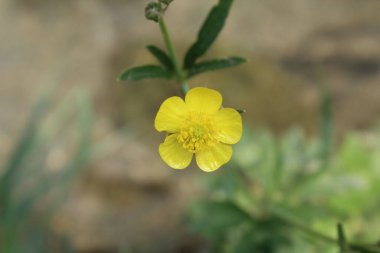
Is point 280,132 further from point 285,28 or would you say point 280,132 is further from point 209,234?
point 209,234

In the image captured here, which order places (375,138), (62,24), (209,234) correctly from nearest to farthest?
(209,234)
(375,138)
(62,24)

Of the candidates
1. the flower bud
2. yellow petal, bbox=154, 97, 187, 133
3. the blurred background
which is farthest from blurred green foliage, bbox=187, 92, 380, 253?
the flower bud

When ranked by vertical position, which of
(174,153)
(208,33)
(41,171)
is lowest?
(174,153)

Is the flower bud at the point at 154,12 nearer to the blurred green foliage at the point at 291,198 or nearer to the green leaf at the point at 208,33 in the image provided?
the green leaf at the point at 208,33

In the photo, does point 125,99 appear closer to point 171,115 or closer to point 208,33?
point 208,33

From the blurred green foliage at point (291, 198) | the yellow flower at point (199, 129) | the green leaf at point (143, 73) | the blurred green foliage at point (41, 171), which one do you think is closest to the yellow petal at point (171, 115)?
the yellow flower at point (199, 129)

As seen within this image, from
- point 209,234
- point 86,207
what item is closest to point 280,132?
point 86,207

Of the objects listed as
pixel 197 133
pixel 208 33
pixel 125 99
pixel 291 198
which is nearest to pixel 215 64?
pixel 208 33
